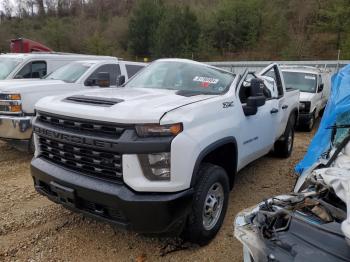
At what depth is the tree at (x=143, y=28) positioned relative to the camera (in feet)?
158

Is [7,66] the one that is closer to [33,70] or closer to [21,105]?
[33,70]

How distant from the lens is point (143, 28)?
4884cm

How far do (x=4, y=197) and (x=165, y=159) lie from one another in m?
2.88

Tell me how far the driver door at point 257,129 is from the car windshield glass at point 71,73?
3944 millimetres

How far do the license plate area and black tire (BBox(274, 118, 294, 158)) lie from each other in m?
→ 4.19

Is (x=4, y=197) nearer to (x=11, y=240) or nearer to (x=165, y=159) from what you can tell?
(x=11, y=240)

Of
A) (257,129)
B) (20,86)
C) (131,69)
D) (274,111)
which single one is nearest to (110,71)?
(131,69)

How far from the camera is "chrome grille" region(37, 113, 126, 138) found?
2.79 m

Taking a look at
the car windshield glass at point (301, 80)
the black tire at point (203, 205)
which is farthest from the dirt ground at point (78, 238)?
the car windshield glass at point (301, 80)

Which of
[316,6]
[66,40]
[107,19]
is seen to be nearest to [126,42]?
[66,40]

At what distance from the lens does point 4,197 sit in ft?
14.8

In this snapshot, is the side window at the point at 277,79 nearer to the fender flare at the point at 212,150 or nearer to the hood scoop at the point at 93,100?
the fender flare at the point at 212,150

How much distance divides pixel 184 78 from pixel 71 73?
4065 millimetres

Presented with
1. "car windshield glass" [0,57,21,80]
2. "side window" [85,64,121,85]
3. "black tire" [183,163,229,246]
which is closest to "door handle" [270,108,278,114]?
"black tire" [183,163,229,246]
